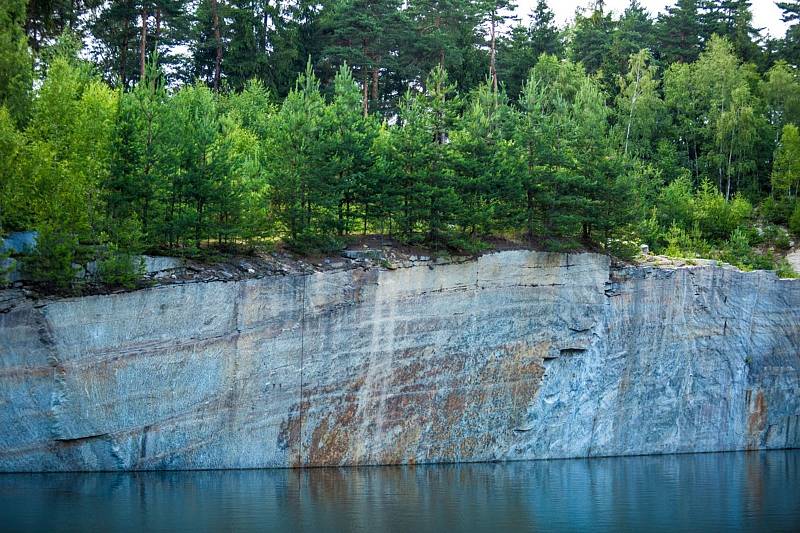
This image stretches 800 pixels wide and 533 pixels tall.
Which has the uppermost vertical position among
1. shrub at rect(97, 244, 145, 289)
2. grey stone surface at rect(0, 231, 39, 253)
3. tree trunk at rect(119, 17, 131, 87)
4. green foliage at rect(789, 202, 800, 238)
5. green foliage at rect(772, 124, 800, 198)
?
tree trunk at rect(119, 17, 131, 87)

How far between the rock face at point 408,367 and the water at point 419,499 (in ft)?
4.45

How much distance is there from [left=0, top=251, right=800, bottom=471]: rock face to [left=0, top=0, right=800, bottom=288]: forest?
6.56ft

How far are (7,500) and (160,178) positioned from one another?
12230 mm

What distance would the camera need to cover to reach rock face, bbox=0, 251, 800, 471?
103ft

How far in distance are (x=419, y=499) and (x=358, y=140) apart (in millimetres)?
15104

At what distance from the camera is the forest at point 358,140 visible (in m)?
33.2

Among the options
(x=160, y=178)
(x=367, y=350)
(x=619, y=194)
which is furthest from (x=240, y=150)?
(x=619, y=194)

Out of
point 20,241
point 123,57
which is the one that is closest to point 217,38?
point 123,57

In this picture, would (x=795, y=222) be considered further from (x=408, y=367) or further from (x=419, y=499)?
(x=419, y=499)

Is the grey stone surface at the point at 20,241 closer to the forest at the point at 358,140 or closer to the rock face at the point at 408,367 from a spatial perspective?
the forest at the point at 358,140

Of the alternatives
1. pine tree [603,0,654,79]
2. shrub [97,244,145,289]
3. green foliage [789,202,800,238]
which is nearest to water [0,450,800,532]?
shrub [97,244,145,289]

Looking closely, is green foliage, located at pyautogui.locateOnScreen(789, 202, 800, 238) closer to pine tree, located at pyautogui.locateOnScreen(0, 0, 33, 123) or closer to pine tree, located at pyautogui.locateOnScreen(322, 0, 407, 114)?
pine tree, located at pyautogui.locateOnScreen(322, 0, 407, 114)

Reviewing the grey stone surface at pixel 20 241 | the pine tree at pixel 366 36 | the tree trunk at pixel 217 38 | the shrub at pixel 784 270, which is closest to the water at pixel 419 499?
the grey stone surface at pixel 20 241

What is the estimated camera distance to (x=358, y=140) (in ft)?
120
